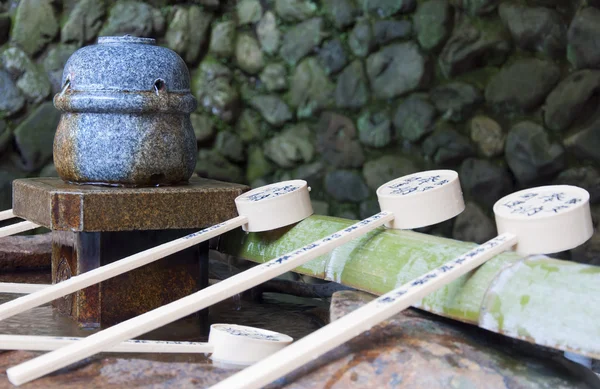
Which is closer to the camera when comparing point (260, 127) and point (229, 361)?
point (229, 361)

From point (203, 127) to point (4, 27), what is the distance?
117 cm

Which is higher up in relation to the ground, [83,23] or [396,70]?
[83,23]

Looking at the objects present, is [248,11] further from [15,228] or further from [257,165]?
[15,228]

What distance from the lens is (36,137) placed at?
156 inches

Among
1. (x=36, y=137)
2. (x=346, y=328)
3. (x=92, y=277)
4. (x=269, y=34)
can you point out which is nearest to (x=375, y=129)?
(x=269, y=34)

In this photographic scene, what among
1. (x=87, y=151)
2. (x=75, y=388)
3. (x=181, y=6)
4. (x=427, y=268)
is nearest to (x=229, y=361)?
(x=75, y=388)

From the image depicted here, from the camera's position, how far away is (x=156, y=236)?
88.3 inches

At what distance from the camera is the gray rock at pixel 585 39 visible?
3.36 meters

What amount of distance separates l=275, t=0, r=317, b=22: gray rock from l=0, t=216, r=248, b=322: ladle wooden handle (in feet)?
7.24

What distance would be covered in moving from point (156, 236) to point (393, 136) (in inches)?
74.9

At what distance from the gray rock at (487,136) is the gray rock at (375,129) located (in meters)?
0.44

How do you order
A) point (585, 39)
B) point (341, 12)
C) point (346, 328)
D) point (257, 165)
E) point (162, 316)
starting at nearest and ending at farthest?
1. point (346, 328)
2. point (162, 316)
3. point (585, 39)
4. point (341, 12)
5. point (257, 165)

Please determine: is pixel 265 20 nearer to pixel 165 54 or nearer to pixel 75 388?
pixel 165 54

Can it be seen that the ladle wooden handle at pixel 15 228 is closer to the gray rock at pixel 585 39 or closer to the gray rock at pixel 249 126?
the gray rock at pixel 249 126
